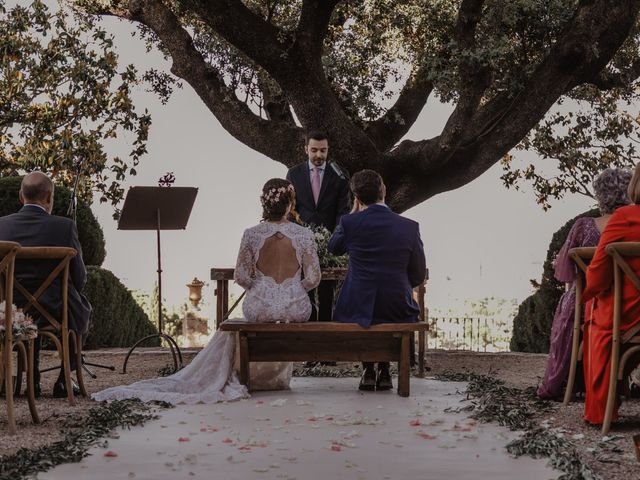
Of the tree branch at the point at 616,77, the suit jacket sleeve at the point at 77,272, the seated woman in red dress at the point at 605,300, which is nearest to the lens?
the seated woman in red dress at the point at 605,300

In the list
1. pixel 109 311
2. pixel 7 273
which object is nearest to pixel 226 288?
pixel 7 273

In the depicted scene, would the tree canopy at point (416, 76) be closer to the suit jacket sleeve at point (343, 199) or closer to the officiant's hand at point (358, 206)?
the suit jacket sleeve at point (343, 199)

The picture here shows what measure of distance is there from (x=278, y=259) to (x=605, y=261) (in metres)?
2.39

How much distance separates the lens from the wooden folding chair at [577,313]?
6.88 m

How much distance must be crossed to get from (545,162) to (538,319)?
5282 mm

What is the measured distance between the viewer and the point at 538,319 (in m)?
11.3

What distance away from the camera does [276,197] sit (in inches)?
293

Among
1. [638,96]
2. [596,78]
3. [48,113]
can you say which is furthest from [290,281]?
[638,96]

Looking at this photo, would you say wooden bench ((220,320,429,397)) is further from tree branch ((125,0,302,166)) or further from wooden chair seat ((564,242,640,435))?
tree branch ((125,0,302,166))

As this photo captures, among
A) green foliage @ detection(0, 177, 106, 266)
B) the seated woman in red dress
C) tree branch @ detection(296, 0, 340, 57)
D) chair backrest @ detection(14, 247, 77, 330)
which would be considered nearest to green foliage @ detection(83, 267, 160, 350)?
green foliage @ detection(0, 177, 106, 266)

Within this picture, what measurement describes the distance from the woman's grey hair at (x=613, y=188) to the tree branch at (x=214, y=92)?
7584mm

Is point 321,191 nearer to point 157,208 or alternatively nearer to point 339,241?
point 157,208

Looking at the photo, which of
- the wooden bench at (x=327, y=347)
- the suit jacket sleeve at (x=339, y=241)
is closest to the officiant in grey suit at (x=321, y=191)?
the suit jacket sleeve at (x=339, y=241)

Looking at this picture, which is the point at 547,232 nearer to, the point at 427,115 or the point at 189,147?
the point at 427,115
